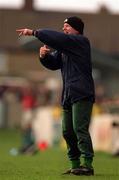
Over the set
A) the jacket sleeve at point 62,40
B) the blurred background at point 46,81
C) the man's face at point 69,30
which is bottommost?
the blurred background at point 46,81

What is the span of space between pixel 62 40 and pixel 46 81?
5916 centimetres

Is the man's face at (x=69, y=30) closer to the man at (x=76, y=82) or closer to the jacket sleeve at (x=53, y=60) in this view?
the man at (x=76, y=82)

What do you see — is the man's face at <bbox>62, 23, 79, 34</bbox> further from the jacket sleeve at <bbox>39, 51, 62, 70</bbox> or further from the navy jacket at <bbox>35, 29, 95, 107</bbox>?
the jacket sleeve at <bbox>39, 51, 62, 70</bbox>

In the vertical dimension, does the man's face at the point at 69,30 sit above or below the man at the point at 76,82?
above

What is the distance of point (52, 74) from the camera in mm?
74125

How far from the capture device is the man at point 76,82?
10906mm

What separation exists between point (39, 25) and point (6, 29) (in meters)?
4.99

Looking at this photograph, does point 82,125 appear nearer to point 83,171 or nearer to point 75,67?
point 83,171

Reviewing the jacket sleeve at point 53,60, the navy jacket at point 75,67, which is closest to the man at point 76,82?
the navy jacket at point 75,67

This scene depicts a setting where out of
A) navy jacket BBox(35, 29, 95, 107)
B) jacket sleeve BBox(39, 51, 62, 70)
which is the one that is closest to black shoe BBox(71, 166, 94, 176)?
navy jacket BBox(35, 29, 95, 107)

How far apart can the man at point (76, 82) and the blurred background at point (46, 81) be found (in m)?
6.35

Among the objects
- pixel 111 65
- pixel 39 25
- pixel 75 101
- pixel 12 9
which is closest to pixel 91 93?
pixel 75 101

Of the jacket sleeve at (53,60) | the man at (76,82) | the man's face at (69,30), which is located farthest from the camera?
the jacket sleeve at (53,60)

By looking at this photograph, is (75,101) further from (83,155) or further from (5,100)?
(5,100)
